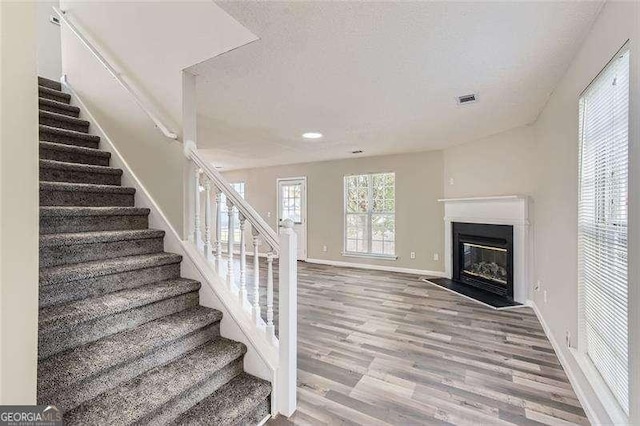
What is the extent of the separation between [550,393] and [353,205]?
14.8 feet

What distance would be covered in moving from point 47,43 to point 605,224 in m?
5.85

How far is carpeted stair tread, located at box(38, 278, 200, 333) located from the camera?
4.64 ft

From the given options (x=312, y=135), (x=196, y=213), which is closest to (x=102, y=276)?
(x=196, y=213)

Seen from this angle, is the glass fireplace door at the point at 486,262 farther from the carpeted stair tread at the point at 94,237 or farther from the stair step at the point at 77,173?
the stair step at the point at 77,173

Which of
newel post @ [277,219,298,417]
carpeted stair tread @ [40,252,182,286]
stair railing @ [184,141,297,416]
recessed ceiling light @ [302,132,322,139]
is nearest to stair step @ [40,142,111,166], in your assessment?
stair railing @ [184,141,297,416]

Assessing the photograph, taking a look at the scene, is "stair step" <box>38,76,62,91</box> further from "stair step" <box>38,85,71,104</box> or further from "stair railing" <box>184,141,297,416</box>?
"stair railing" <box>184,141,297,416</box>

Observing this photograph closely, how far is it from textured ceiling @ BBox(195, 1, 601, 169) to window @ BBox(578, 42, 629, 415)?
43cm

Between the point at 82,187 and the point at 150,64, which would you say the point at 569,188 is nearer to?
the point at 150,64

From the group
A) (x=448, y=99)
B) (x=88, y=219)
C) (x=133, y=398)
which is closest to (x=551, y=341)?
(x=448, y=99)

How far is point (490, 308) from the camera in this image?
357cm

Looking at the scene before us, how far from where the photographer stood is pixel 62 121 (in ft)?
8.66

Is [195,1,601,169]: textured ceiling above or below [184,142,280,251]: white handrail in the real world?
above

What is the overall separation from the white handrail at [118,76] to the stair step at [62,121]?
1.92 ft

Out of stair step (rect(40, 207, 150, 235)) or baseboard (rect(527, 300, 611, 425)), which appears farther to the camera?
stair step (rect(40, 207, 150, 235))
